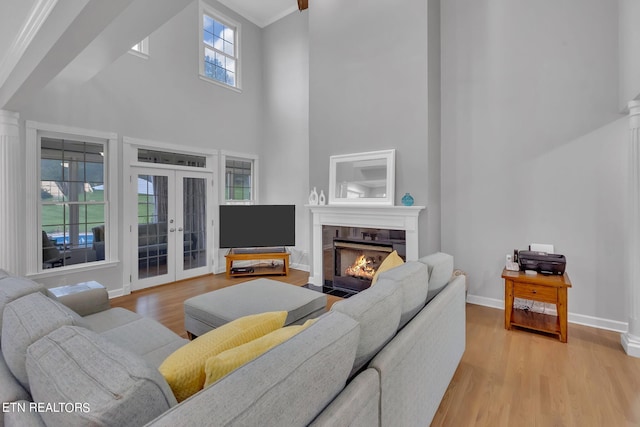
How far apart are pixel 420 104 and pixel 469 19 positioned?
4.03 ft

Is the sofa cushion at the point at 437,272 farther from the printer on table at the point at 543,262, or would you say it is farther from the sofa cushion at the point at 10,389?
the sofa cushion at the point at 10,389

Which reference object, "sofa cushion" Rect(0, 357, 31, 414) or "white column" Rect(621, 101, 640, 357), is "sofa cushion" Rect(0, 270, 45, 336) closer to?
"sofa cushion" Rect(0, 357, 31, 414)

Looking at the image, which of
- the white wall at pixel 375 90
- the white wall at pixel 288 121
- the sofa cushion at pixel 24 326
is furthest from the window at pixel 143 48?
the sofa cushion at pixel 24 326

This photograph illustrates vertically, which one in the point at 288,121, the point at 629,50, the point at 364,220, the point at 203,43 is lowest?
the point at 364,220

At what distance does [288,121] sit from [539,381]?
207 inches

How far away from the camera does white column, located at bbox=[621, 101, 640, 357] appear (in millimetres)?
2500

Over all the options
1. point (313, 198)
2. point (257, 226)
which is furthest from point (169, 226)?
point (313, 198)

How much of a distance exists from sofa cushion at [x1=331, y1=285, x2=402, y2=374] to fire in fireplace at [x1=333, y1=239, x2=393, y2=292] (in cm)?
265

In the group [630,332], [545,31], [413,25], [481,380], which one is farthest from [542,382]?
[413,25]

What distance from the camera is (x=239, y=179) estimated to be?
605 centimetres

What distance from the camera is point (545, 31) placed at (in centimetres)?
330

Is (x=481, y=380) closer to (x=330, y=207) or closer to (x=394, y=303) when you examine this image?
(x=394, y=303)

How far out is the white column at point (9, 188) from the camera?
2.99 meters

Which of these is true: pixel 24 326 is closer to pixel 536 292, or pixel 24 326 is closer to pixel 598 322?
pixel 536 292
